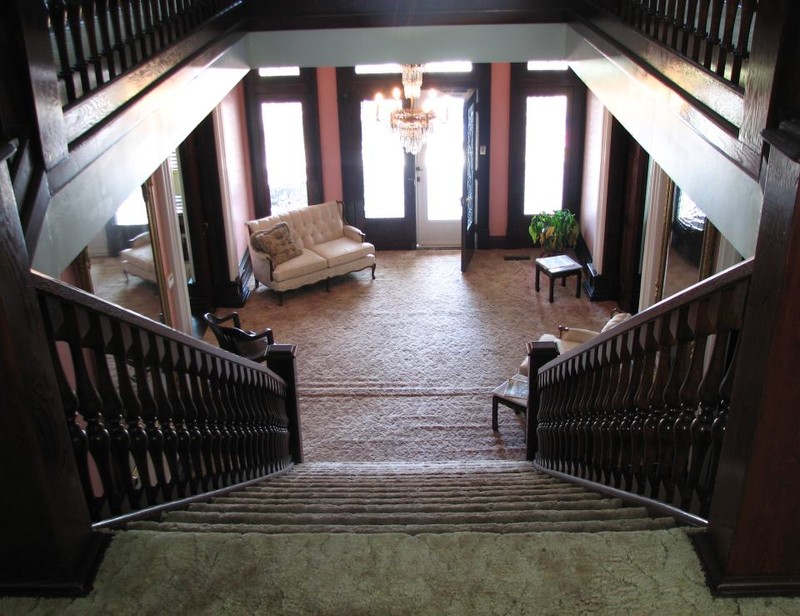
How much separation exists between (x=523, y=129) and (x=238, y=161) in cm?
380

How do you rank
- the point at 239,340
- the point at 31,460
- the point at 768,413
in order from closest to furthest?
the point at 768,413, the point at 31,460, the point at 239,340

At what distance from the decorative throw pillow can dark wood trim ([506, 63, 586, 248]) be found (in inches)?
128

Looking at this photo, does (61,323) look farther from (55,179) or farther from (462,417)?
(462,417)

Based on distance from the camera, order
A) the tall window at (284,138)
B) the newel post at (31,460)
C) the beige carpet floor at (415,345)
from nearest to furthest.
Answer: the newel post at (31,460)
the beige carpet floor at (415,345)
the tall window at (284,138)

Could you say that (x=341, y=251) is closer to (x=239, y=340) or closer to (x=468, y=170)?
(x=468, y=170)

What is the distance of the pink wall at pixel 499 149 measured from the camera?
→ 10.2 metres

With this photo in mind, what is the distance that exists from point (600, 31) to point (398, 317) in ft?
14.4

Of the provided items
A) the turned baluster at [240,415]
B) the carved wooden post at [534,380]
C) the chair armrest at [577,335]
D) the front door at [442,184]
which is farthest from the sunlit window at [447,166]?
the turned baluster at [240,415]

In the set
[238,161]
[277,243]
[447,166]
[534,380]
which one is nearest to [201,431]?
[534,380]

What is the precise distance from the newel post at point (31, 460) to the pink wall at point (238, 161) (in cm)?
709

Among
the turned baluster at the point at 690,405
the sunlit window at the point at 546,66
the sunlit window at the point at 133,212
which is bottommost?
the sunlit window at the point at 133,212

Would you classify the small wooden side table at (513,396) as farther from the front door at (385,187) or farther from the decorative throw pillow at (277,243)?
the front door at (385,187)

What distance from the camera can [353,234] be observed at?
10.1 m

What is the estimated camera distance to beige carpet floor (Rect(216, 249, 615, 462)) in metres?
6.35
